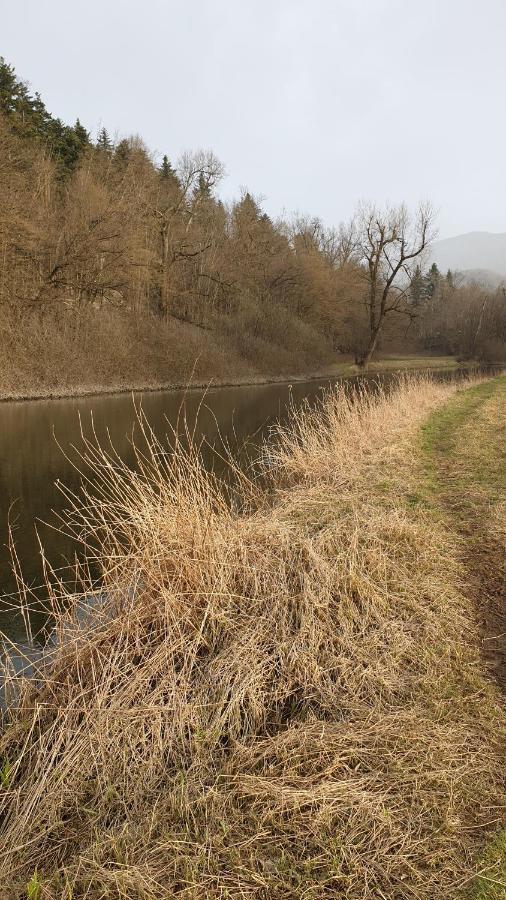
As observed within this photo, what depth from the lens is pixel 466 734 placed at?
2.61 meters

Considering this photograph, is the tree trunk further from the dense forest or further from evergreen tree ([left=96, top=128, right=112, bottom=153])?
evergreen tree ([left=96, top=128, right=112, bottom=153])

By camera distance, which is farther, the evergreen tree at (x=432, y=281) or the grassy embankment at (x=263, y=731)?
the evergreen tree at (x=432, y=281)

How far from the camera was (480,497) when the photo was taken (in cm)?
646

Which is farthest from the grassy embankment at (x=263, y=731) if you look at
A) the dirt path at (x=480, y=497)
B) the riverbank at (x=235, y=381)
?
the riverbank at (x=235, y=381)

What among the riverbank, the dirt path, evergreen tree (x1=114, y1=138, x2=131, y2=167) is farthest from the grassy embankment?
evergreen tree (x1=114, y1=138, x2=131, y2=167)

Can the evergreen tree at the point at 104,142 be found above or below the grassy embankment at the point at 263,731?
above

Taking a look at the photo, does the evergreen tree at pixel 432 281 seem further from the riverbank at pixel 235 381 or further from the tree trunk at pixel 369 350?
the tree trunk at pixel 369 350

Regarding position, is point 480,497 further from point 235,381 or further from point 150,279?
point 150,279

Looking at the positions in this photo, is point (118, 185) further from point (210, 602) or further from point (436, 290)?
point (436, 290)

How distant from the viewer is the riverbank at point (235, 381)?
70.3 ft

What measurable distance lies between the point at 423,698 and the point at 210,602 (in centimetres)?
137

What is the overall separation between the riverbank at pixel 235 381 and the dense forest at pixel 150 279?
0.28 meters

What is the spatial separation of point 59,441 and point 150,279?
71.7ft

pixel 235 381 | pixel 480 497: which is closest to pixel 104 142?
pixel 235 381
